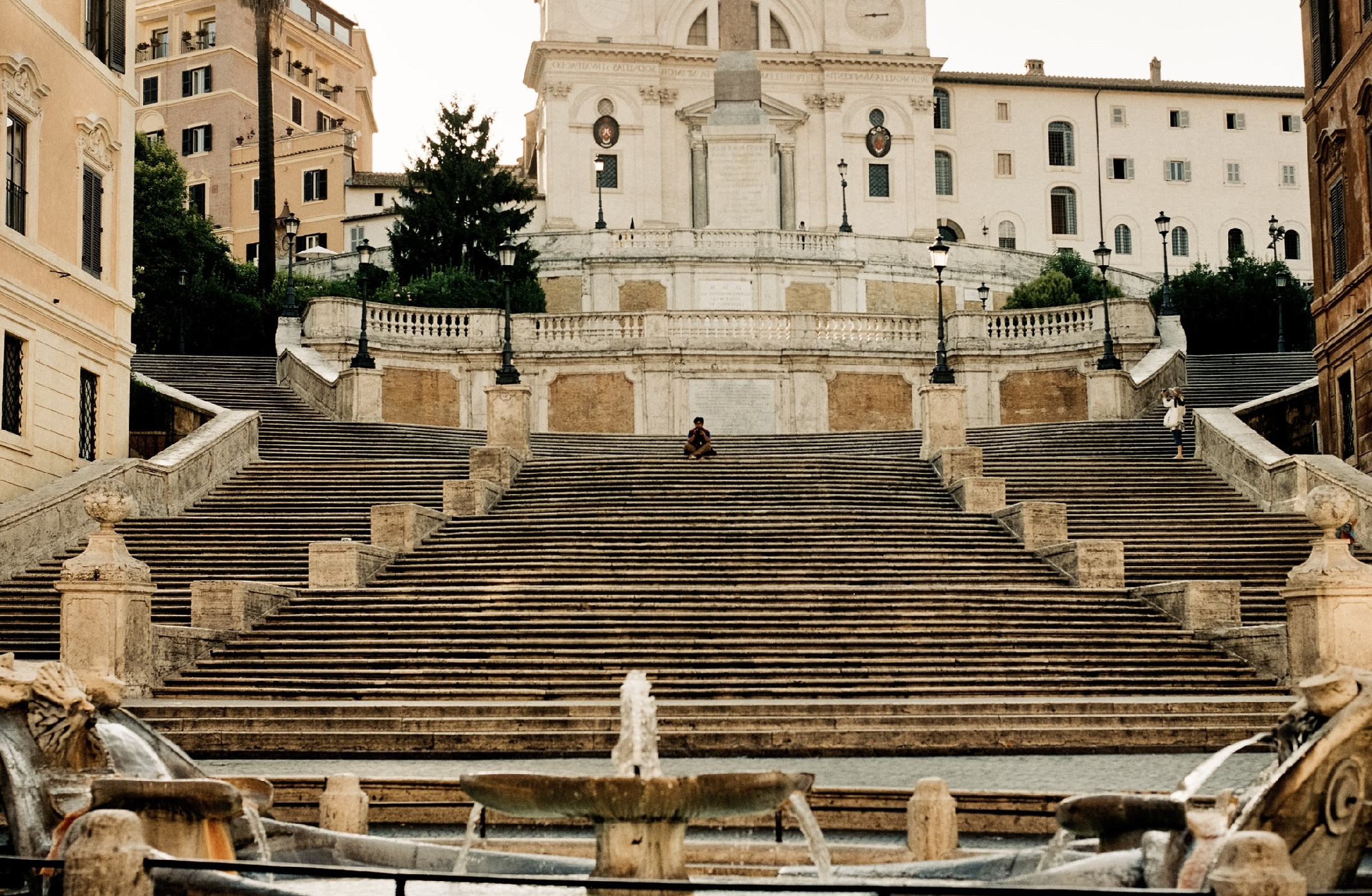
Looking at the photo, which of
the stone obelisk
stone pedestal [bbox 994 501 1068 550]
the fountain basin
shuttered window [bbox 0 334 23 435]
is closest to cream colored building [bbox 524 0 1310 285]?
the stone obelisk

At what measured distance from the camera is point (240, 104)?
92250 mm

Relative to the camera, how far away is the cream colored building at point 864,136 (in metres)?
80.4

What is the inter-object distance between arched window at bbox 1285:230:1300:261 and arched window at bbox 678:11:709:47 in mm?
31832

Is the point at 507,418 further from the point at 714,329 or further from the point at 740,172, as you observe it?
the point at 740,172

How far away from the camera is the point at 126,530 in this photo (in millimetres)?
27438

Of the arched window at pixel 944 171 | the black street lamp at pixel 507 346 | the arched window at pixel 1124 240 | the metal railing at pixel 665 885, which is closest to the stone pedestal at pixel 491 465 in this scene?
the black street lamp at pixel 507 346

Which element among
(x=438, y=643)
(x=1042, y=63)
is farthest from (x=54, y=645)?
(x=1042, y=63)

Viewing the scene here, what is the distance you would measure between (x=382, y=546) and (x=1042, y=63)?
78793 millimetres

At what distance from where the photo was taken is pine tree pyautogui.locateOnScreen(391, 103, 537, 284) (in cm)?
5778

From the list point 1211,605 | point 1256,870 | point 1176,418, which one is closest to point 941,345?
point 1176,418

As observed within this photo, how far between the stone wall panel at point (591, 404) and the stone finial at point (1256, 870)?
115ft

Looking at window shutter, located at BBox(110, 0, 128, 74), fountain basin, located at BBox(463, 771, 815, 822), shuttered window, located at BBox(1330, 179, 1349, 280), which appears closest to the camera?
fountain basin, located at BBox(463, 771, 815, 822)

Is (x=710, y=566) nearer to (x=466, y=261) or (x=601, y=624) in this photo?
(x=601, y=624)

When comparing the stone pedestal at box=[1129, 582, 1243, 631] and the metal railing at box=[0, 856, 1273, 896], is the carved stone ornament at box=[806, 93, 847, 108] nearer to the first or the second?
the stone pedestal at box=[1129, 582, 1243, 631]
